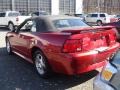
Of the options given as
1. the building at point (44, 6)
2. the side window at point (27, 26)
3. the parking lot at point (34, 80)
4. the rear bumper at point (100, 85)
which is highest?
the building at point (44, 6)

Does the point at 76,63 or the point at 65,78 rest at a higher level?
the point at 76,63

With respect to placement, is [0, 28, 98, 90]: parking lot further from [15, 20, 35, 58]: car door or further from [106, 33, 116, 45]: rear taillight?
[106, 33, 116, 45]: rear taillight

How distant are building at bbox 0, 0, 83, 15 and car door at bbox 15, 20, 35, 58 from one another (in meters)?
25.9

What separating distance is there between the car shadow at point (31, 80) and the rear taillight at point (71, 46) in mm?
801

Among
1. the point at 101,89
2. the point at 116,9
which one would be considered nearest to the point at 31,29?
the point at 101,89

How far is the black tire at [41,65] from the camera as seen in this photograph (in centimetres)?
620

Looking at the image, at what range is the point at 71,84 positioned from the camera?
235 inches

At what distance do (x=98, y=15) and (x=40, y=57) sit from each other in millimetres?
26415

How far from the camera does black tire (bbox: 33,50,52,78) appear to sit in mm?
6200

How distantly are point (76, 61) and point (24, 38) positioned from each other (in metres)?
2.31

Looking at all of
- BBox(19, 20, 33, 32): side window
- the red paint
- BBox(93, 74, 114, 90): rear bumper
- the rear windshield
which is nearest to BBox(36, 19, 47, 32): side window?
the red paint

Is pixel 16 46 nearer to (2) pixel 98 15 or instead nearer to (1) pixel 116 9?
(2) pixel 98 15

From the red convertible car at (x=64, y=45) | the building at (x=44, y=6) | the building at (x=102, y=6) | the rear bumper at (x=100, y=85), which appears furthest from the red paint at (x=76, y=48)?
the building at (x=102, y=6)

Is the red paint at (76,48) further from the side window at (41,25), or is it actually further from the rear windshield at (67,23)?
the rear windshield at (67,23)
